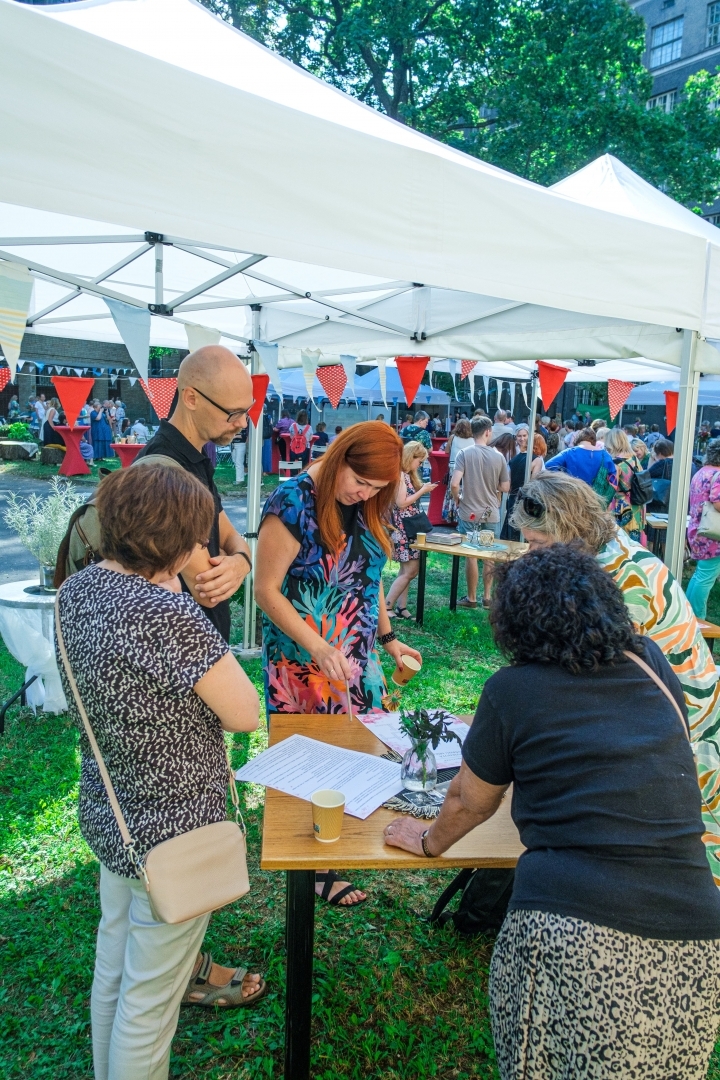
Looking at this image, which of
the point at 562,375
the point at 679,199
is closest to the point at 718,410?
the point at 679,199

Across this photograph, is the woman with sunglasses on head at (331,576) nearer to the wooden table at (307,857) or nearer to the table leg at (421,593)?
the wooden table at (307,857)

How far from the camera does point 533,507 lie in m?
2.11

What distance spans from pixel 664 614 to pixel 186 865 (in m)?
1.34

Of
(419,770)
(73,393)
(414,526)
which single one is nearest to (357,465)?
(419,770)

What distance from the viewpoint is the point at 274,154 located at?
6.00ft

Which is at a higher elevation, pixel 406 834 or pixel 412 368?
pixel 412 368

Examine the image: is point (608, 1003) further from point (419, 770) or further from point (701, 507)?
point (701, 507)

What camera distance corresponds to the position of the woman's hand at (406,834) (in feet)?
5.24

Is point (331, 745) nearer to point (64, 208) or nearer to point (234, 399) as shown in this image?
point (234, 399)

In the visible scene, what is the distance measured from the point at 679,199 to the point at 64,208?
69.3 feet

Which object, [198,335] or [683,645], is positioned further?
[198,335]

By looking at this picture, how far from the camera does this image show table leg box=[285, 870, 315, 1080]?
171cm

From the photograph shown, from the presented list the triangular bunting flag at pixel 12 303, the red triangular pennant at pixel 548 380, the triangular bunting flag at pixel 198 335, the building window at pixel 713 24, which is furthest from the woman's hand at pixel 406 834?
the building window at pixel 713 24

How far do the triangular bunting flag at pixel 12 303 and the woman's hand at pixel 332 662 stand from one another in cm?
153
